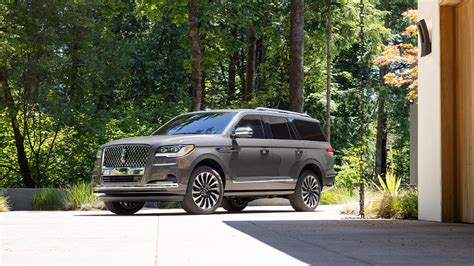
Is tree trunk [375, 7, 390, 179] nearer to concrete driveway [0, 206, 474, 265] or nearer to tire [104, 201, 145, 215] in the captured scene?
tire [104, 201, 145, 215]

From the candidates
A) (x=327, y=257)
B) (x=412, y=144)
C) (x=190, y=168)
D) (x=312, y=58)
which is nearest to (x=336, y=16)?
(x=312, y=58)

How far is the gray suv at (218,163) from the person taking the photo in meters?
15.3

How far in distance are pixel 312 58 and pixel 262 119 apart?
70.4ft

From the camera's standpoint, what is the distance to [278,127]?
17.6m

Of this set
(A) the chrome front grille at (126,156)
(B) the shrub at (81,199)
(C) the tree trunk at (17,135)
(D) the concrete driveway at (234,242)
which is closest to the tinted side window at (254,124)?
(A) the chrome front grille at (126,156)

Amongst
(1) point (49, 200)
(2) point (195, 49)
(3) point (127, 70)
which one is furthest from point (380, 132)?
(1) point (49, 200)

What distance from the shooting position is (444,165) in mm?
12758

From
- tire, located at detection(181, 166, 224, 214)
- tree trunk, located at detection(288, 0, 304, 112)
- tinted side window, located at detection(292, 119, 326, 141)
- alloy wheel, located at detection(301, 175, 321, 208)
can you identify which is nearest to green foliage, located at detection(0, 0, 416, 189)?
tinted side window, located at detection(292, 119, 326, 141)

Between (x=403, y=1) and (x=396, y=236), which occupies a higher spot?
(x=403, y=1)

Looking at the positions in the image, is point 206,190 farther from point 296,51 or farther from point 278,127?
point 296,51

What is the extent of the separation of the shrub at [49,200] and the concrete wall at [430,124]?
10855 millimetres

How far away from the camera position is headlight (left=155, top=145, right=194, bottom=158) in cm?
1524

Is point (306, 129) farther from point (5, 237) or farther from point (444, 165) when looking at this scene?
point (5, 237)

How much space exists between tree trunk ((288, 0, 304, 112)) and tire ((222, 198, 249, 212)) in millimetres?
7949
